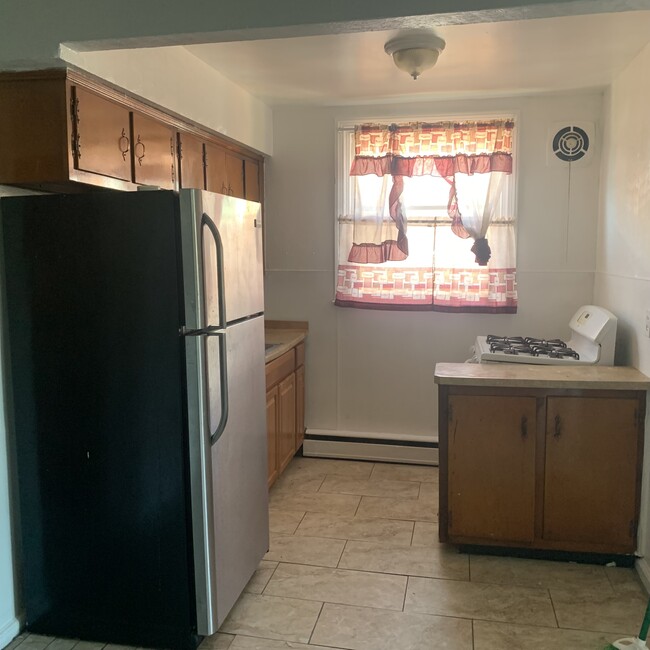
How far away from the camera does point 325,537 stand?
3.17 meters

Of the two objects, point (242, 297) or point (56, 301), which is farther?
point (242, 297)

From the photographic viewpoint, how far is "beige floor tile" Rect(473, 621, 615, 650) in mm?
2299

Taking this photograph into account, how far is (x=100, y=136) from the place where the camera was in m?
2.36

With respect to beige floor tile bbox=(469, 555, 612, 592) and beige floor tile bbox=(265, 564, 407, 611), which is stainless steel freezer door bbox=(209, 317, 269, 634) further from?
beige floor tile bbox=(469, 555, 612, 592)

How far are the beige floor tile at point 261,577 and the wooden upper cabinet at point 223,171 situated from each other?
1958 millimetres

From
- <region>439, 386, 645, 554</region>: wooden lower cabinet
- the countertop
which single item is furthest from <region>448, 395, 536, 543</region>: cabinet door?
the countertop

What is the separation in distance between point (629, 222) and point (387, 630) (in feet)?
7.46

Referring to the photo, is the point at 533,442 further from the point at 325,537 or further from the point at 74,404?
the point at 74,404

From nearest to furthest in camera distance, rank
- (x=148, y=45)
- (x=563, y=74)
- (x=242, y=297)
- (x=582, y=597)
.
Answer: (x=148, y=45) → (x=242, y=297) → (x=582, y=597) → (x=563, y=74)

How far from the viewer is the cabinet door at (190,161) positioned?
306 cm

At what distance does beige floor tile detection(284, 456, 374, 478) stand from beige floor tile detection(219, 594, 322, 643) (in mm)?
1437

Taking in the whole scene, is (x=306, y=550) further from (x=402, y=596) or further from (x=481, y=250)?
(x=481, y=250)

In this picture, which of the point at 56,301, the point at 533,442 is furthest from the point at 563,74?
the point at 56,301

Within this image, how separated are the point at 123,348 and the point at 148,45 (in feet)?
3.42
